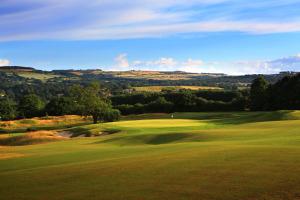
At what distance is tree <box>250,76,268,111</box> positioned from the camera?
110m

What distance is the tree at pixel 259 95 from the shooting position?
10988 centimetres

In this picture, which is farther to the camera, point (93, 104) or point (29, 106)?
point (29, 106)

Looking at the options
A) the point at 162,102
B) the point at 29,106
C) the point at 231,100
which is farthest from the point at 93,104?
the point at 29,106

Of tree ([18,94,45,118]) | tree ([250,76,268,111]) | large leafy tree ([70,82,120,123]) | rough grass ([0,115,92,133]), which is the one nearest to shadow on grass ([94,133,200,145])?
large leafy tree ([70,82,120,123])

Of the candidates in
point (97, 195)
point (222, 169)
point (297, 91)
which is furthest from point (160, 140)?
point (297, 91)

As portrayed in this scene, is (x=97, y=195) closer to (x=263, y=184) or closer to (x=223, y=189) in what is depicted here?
(x=223, y=189)

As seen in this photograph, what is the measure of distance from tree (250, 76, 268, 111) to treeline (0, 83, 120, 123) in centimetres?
3483

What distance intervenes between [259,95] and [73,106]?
1777 inches

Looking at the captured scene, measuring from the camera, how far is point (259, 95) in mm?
112125

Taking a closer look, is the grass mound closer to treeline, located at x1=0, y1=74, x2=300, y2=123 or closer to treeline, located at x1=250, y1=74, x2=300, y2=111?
treeline, located at x1=0, y1=74, x2=300, y2=123

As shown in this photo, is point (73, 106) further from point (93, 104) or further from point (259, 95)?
point (259, 95)

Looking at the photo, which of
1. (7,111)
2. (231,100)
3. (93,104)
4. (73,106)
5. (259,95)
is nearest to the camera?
(93,104)

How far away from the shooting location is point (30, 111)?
14338 cm

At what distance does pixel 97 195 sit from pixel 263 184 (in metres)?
6.51
